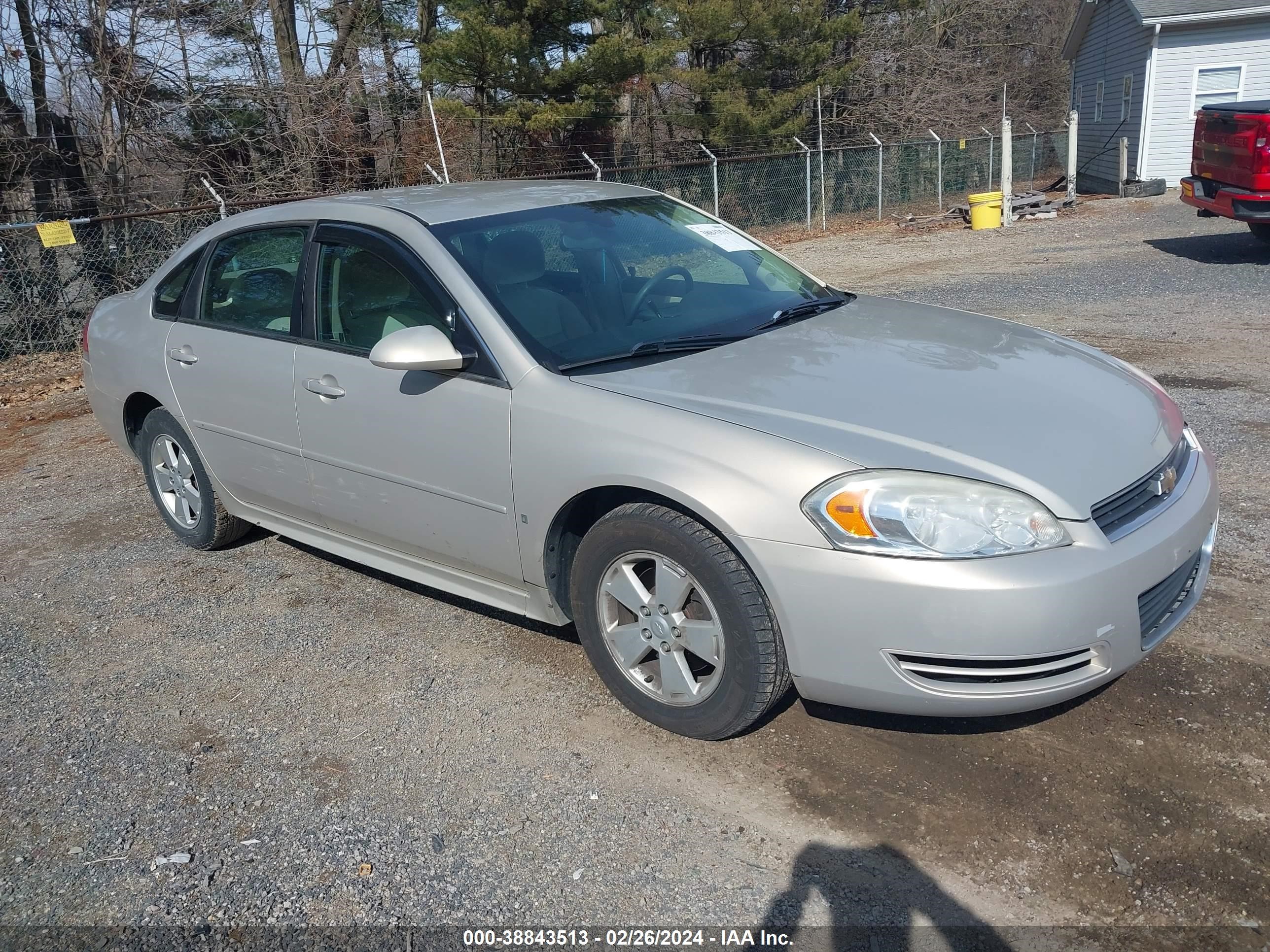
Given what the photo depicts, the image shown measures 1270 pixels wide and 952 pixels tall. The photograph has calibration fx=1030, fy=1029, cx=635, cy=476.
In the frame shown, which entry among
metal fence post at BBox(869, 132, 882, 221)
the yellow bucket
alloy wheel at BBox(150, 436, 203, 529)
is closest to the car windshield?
alloy wheel at BBox(150, 436, 203, 529)

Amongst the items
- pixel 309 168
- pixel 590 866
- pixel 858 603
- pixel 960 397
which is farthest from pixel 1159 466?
pixel 309 168

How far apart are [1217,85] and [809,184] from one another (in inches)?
378

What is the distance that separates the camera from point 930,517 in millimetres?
2684

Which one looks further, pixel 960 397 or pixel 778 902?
pixel 960 397

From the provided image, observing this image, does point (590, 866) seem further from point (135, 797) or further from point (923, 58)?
point (923, 58)

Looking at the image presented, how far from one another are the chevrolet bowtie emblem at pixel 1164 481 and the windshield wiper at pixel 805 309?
4.60 feet

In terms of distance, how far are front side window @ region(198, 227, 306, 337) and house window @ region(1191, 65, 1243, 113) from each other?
23460 millimetres

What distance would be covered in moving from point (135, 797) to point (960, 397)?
9.27 ft

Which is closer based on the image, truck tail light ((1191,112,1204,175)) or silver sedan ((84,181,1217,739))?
silver sedan ((84,181,1217,739))

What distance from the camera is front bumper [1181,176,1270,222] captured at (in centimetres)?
1120

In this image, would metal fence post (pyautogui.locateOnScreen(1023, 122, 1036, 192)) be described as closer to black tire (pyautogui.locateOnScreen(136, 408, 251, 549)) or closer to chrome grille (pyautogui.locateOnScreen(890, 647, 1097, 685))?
black tire (pyautogui.locateOnScreen(136, 408, 251, 549))

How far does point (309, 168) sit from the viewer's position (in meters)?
15.2

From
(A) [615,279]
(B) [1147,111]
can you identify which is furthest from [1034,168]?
(A) [615,279]

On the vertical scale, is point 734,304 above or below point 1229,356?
above
